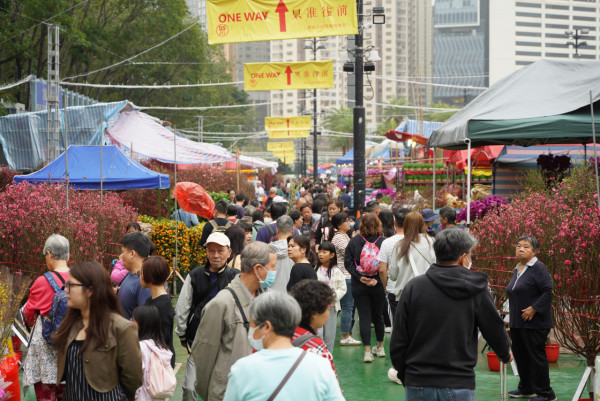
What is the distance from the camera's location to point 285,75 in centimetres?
1630

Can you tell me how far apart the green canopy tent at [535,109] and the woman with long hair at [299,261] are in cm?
301

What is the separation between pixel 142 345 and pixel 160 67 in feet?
135

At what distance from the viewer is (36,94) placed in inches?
1160

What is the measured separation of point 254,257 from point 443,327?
1292mm

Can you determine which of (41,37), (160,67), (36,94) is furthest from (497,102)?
(160,67)

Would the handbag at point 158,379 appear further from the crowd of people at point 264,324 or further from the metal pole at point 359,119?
the metal pole at point 359,119

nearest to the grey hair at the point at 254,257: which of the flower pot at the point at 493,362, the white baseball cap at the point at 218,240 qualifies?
the white baseball cap at the point at 218,240

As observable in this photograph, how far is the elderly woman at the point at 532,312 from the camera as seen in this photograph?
24.4 feet

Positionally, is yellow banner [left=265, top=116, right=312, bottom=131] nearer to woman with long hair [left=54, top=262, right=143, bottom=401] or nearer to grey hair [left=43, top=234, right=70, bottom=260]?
grey hair [left=43, top=234, right=70, bottom=260]

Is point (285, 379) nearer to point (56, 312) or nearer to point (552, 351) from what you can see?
point (56, 312)

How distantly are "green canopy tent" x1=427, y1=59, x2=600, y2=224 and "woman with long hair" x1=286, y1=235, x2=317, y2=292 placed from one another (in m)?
3.01

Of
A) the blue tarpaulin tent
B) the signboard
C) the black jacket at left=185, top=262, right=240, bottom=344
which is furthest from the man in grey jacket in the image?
the blue tarpaulin tent

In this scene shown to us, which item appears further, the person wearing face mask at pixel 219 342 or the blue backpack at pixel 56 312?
the blue backpack at pixel 56 312

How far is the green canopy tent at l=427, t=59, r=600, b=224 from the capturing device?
34.7ft
